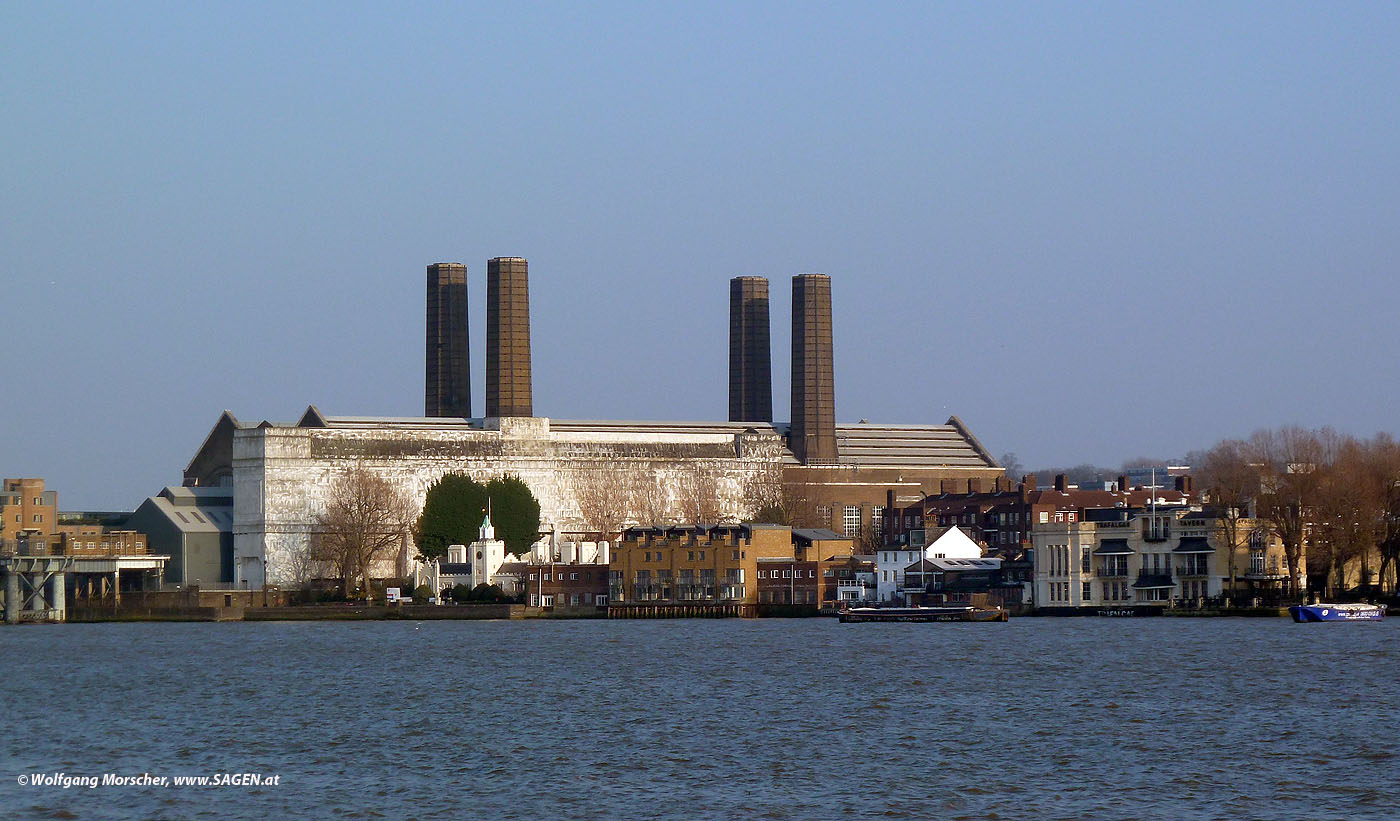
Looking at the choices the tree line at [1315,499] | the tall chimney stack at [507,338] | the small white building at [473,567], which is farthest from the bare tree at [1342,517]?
the tall chimney stack at [507,338]

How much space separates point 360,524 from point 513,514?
8.90 m

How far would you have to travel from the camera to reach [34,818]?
121 ft

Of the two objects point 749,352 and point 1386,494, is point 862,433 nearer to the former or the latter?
point 749,352

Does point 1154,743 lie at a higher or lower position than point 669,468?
lower

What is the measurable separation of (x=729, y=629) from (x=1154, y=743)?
170 ft

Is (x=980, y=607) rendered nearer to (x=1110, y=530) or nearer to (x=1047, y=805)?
(x=1110, y=530)

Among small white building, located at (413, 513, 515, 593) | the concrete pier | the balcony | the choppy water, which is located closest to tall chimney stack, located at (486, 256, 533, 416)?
small white building, located at (413, 513, 515, 593)

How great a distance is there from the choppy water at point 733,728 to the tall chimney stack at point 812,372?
→ 6449 cm

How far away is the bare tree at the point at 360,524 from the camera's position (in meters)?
127

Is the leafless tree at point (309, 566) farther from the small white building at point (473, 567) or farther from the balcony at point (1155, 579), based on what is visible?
the balcony at point (1155, 579)

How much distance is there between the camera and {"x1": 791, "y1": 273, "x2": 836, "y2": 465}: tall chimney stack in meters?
149

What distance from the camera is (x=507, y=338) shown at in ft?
463

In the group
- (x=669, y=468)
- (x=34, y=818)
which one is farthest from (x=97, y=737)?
(x=669, y=468)

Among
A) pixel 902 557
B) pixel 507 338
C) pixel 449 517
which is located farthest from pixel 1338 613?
pixel 507 338
